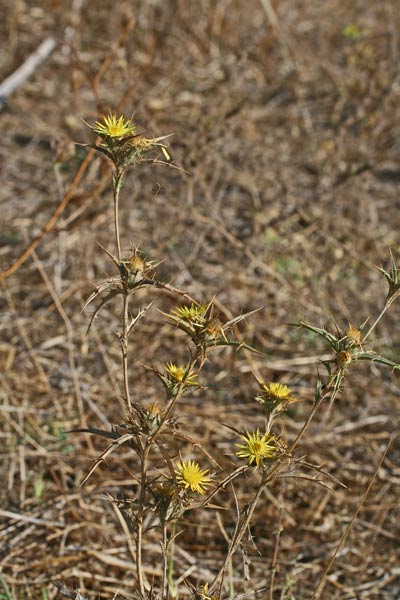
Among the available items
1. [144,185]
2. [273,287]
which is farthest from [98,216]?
[273,287]

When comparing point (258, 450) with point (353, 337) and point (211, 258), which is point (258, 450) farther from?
point (211, 258)

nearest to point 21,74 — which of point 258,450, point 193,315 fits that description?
point 193,315

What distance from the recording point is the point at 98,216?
10.9 feet

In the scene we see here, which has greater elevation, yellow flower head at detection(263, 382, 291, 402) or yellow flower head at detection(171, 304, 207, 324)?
yellow flower head at detection(171, 304, 207, 324)

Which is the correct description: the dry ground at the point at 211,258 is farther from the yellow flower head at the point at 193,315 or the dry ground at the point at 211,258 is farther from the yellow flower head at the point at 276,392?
the yellow flower head at the point at 193,315

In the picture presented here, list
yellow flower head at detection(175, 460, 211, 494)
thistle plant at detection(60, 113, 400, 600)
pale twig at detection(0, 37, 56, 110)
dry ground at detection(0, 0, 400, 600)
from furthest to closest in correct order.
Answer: pale twig at detection(0, 37, 56, 110)
dry ground at detection(0, 0, 400, 600)
yellow flower head at detection(175, 460, 211, 494)
thistle plant at detection(60, 113, 400, 600)

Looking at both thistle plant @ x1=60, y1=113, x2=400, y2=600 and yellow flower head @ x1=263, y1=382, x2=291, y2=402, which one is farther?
yellow flower head @ x1=263, y1=382, x2=291, y2=402

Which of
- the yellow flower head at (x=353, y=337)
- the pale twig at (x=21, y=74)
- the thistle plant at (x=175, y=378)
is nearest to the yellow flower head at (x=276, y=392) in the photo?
the thistle plant at (x=175, y=378)

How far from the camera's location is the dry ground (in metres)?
2.22

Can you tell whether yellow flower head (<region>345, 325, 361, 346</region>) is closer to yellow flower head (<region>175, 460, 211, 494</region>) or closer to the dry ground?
the dry ground

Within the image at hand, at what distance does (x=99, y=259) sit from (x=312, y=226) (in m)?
1.01

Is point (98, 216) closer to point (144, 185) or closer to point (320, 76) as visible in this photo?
point (144, 185)

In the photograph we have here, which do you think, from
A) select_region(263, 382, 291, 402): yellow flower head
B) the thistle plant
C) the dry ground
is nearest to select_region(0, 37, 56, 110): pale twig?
the dry ground

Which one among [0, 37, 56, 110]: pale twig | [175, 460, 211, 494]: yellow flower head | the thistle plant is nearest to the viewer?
the thistle plant
